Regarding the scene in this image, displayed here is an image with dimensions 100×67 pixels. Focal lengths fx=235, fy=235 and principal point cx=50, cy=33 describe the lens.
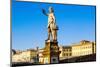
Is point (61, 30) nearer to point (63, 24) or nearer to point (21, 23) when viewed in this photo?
point (63, 24)

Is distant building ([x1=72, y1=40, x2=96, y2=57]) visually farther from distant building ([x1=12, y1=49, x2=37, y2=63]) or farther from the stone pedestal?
distant building ([x1=12, y1=49, x2=37, y2=63])

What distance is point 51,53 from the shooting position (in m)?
2.94

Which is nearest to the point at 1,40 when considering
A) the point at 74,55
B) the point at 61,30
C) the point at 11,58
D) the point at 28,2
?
the point at 11,58

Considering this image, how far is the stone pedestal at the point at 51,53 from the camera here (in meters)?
2.89

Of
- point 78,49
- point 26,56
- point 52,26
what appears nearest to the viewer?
point 26,56

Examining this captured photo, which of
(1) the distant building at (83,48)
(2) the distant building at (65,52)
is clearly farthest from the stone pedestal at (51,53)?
(1) the distant building at (83,48)

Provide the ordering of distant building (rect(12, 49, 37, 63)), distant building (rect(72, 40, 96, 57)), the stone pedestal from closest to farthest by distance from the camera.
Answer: distant building (rect(12, 49, 37, 63)), the stone pedestal, distant building (rect(72, 40, 96, 57))

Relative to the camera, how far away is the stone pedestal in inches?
114

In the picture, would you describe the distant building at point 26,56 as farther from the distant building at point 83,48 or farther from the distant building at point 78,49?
the distant building at point 83,48

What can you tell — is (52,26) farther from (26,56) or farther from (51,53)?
(26,56)

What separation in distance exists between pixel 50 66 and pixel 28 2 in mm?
826

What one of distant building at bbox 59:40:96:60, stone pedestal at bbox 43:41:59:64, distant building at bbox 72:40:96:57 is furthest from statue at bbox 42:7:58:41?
distant building at bbox 72:40:96:57

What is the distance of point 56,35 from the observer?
2938 mm

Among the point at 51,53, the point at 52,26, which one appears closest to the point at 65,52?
the point at 51,53
